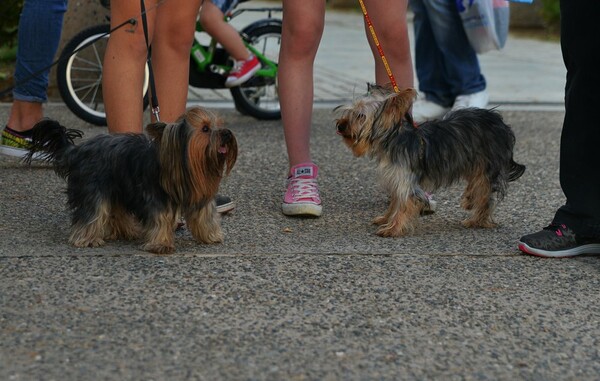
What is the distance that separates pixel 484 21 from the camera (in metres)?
7.76

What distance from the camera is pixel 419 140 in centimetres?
492

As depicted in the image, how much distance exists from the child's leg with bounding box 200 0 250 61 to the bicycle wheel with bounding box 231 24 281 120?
0.27 metres

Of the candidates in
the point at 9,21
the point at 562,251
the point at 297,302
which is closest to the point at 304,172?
the point at 562,251

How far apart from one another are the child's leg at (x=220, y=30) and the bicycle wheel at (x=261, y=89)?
274mm

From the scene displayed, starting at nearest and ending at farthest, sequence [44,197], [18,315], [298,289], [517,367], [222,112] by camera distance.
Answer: [517,367]
[18,315]
[298,289]
[44,197]
[222,112]

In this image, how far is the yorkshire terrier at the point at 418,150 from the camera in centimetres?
485

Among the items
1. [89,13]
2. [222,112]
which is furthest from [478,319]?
[89,13]

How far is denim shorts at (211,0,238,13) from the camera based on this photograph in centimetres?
786

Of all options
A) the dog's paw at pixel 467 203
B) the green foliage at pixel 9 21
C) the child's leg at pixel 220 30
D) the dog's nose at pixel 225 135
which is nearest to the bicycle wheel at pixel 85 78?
the child's leg at pixel 220 30

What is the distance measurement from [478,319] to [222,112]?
16.6 feet

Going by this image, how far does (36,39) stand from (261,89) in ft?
8.15

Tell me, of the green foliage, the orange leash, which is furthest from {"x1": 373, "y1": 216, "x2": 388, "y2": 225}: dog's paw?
the green foliage

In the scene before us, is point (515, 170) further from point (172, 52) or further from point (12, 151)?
point (12, 151)

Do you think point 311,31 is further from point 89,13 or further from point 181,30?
point 89,13
